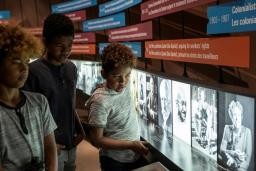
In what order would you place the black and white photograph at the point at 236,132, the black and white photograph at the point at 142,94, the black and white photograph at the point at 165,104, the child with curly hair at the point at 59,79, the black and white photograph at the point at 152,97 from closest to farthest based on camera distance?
1. the black and white photograph at the point at 236,132
2. the child with curly hair at the point at 59,79
3. the black and white photograph at the point at 165,104
4. the black and white photograph at the point at 152,97
5. the black and white photograph at the point at 142,94

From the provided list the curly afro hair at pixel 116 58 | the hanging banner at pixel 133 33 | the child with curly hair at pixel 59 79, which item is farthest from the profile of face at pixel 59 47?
the hanging banner at pixel 133 33

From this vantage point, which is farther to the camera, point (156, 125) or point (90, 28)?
point (90, 28)

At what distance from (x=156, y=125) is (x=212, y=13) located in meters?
0.90

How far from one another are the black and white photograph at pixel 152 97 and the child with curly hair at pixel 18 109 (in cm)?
117

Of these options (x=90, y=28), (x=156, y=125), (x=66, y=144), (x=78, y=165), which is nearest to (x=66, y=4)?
(x=90, y=28)

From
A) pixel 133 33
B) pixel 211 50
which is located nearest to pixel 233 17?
pixel 211 50

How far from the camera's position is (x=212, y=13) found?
2.06m

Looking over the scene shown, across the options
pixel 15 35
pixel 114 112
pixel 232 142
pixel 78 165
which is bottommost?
pixel 78 165

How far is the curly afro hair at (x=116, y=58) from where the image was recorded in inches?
62.5

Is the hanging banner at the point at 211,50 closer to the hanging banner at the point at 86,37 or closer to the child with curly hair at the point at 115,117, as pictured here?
the child with curly hair at the point at 115,117

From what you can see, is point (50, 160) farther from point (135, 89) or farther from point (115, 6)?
point (115, 6)

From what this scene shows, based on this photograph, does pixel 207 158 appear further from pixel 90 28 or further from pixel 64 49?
pixel 90 28

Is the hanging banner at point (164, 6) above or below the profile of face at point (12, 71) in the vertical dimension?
above

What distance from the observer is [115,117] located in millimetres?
1648
